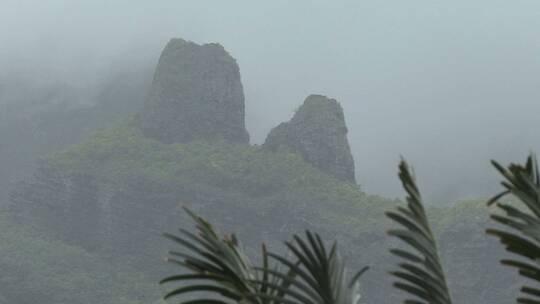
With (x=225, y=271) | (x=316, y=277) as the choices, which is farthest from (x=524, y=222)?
(x=225, y=271)

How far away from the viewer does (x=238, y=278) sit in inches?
221

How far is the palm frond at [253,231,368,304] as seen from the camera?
5.40m

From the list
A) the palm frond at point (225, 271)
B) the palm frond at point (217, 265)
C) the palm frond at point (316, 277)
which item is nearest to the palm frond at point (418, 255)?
the palm frond at point (316, 277)

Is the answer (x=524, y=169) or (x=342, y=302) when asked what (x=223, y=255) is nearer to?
(x=342, y=302)

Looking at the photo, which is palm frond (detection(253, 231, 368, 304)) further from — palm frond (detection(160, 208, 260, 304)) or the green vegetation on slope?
the green vegetation on slope

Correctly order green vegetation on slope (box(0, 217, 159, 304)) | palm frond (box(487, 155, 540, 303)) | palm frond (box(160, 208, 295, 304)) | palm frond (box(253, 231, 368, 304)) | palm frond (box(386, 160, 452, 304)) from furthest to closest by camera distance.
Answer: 1. green vegetation on slope (box(0, 217, 159, 304))
2. palm frond (box(160, 208, 295, 304))
3. palm frond (box(253, 231, 368, 304))
4. palm frond (box(386, 160, 452, 304))
5. palm frond (box(487, 155, 540, 303))

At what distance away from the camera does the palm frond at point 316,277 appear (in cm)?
540

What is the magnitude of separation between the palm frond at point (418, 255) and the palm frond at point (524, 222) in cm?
19

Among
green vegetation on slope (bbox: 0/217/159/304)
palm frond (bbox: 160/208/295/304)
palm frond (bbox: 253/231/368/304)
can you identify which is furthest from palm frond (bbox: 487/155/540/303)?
green vegetation on slope (bbox: 0/217/159/304)

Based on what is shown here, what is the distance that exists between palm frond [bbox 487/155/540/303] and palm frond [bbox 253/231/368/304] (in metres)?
0.48

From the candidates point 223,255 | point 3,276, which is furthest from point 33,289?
point 223,255

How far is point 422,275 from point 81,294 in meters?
193

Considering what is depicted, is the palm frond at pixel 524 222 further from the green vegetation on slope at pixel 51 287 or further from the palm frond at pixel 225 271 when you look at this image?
the green vegetation on slope at pixel 51 287

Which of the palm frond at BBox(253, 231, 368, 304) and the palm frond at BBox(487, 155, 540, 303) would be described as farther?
Result: the palm frond at BBox(253, 231, 368, 304)
